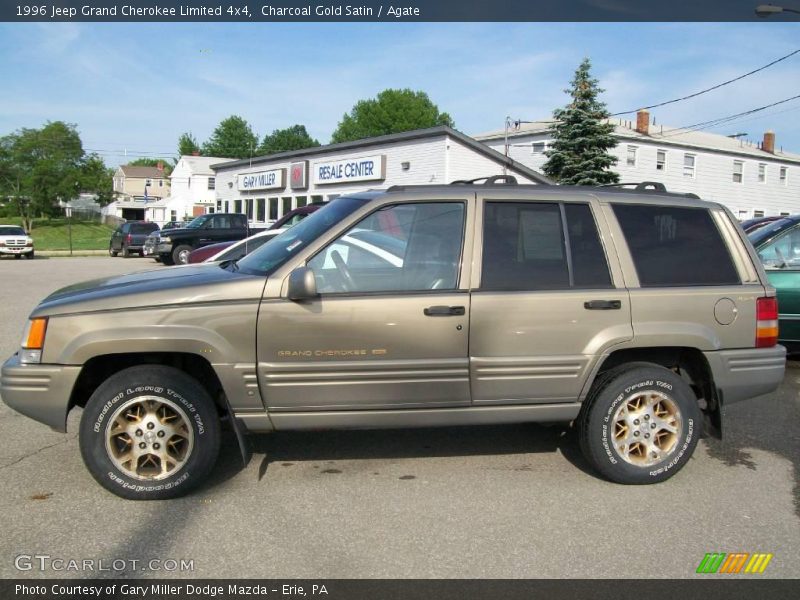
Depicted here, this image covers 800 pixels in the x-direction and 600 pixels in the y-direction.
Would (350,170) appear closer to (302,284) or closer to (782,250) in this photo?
(782,250)

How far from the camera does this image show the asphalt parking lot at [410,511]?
332 centimetres

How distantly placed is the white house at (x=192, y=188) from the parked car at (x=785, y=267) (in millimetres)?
57540

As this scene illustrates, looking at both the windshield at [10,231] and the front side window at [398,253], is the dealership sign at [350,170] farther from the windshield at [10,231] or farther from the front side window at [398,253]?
the front side window at [398,253]

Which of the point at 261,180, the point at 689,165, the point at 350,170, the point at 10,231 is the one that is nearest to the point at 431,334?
the point at 350,170

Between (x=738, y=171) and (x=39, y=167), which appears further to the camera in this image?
(x=39, y=167)

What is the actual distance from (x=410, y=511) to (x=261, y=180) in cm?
3370

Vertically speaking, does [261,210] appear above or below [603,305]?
above

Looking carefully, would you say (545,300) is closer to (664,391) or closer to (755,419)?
(664,391)

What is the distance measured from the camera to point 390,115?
260 feet

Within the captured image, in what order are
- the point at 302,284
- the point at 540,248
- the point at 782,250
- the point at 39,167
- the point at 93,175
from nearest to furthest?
1. the point at 302,284
2. the point at 540,248
3. the point at 782,250
4. the point at 39,167
5. the point at 93,175

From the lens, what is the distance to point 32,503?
12.8 feet

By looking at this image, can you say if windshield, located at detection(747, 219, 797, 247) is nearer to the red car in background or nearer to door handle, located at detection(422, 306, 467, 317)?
door handle, located at detection(422, 306, 467, 317)
